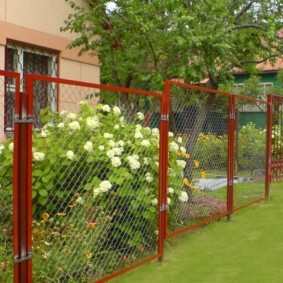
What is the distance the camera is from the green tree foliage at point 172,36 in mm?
7418

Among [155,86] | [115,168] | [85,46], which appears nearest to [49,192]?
[115,168]

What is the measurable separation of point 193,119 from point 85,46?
2.77 m

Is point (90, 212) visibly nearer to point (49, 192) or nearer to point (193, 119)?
point (49, 192)

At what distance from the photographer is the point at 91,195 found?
4520mm

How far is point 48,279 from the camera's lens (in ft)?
13.1

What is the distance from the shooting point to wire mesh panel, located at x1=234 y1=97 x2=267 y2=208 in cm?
839

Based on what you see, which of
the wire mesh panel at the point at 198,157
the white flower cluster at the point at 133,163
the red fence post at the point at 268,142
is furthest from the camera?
the red fence post at the point at 268,142

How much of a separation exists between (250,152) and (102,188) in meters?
4.57

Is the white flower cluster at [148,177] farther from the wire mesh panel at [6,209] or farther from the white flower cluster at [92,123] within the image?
the wire mesh panel at [6,209]

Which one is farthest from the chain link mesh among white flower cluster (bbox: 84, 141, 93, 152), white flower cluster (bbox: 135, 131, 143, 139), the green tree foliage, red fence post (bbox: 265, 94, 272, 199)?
red fence post (bbox: 265, 94, 272, 199)

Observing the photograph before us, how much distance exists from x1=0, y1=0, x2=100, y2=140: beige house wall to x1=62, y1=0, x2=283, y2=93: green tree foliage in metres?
0.21

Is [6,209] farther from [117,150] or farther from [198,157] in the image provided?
[198,157]

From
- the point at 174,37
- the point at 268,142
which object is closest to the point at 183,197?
the point at 174,37

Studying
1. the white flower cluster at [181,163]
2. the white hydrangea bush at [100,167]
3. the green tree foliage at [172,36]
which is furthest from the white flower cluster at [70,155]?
the green tree foliage at [172,36]
